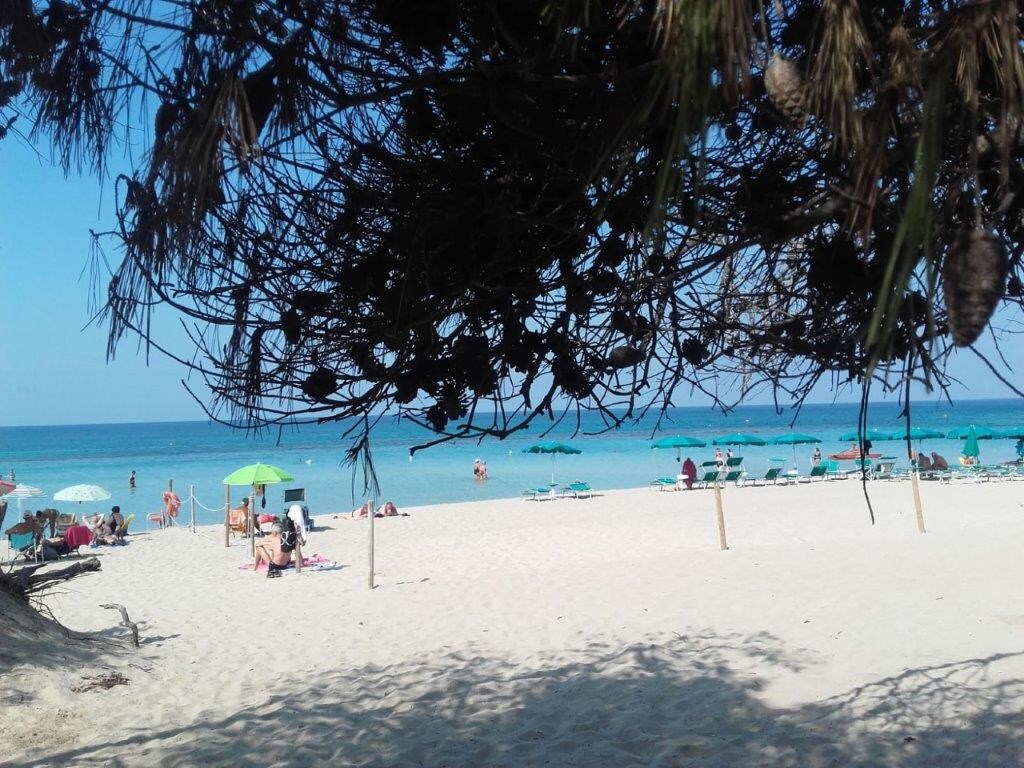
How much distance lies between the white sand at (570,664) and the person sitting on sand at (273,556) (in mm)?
384

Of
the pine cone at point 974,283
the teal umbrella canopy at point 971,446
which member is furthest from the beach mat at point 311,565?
the teal umbrella canopy at point 971,446

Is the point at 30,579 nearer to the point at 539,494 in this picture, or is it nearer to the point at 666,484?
the point at 539,494

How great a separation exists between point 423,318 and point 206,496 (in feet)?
112

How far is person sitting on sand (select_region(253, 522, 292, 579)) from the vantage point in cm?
1300

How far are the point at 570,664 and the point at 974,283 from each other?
21.0 feet

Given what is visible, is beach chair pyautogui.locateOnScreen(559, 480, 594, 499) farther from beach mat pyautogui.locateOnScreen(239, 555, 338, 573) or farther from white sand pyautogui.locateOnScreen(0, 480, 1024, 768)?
beach mat pyautogui.locateOnScreen(239, 555, 338, 573)

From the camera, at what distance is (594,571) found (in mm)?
11500

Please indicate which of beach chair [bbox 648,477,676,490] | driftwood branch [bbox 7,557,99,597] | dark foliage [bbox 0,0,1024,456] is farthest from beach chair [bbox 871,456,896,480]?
dark foliage [bbox 0,0,1024,456]

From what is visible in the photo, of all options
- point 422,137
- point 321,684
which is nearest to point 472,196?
point 422,137

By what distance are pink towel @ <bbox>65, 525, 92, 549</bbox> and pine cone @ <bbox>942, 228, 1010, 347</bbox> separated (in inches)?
701

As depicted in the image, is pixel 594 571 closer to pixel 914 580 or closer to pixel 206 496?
pixel 914 580

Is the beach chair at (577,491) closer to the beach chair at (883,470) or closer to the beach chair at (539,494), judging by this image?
the beach chair at (539,494)

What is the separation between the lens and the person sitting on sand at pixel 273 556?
42.7 feet

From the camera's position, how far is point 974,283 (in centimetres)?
129
